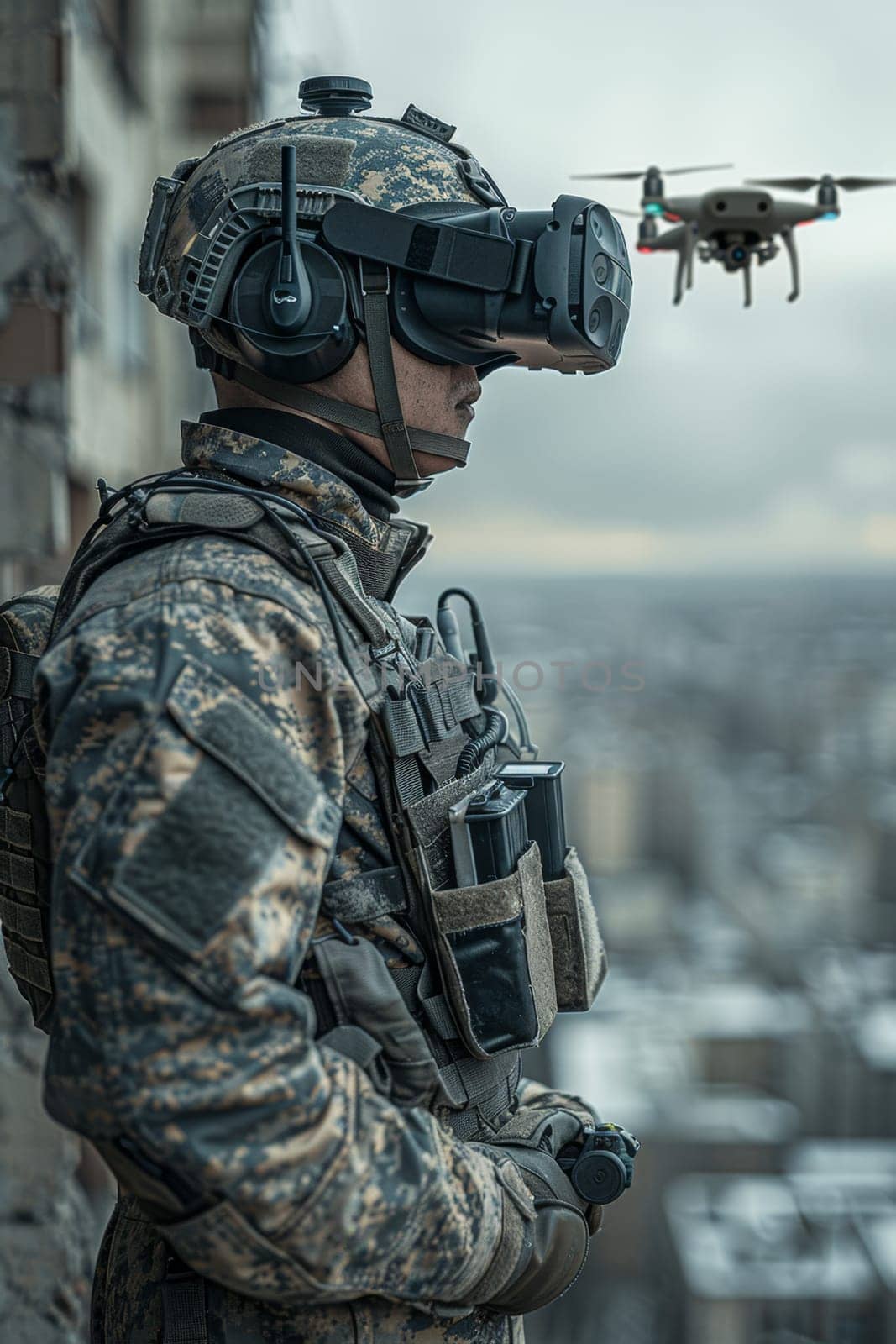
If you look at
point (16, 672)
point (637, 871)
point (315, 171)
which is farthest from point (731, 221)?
point (637, 871)

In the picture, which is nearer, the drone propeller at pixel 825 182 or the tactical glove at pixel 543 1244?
the tactical glove at pixel 543 1244

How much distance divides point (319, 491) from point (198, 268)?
29 centimetres

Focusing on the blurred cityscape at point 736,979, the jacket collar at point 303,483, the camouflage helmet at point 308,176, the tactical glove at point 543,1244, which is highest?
the camouflage helmet at point 308,176

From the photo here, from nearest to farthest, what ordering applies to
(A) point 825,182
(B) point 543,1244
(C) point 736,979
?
(B) point 543,1244
(A) point 825,182
(C) point 736,979

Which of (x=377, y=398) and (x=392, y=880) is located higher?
(x=377, y=398)

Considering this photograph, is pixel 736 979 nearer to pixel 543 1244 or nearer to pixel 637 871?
pixel 637 871

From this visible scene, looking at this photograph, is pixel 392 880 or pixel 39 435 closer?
pixel 392 880

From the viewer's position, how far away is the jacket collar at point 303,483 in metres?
1.41

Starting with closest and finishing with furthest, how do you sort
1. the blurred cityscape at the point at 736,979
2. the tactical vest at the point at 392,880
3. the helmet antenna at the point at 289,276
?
the tactical vest at the point at 392,880
the helmet antenna at the point at 289,276
the blurred cityscape at the point at 736,979

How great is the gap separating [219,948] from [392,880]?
32 cm

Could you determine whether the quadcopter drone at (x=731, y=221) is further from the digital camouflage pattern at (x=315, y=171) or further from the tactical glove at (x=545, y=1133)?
the tactical glove at (x=545, y=1133)

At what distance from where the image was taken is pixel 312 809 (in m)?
1.11

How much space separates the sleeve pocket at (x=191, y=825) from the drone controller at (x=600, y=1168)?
1.94ft

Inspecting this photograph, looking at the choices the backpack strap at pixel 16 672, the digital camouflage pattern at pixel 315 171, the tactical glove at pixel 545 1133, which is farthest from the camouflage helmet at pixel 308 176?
the tactical glove at pixel 545 1133
